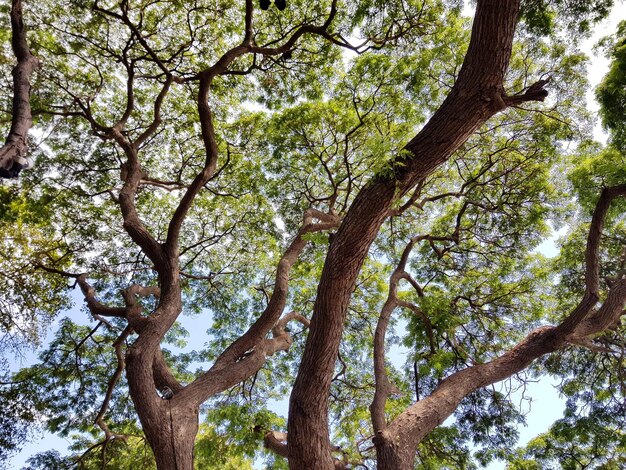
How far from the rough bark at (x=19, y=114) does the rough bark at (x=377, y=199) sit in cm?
230

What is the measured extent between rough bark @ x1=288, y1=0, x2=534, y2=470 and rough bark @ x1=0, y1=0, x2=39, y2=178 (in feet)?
7.56

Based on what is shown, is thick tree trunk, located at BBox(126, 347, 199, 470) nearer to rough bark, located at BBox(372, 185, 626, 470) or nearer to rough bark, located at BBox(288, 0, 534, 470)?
rough bark, located at BBox(288, 0, 534, 470)

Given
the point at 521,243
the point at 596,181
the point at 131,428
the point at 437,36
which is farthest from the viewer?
the point at 131,428

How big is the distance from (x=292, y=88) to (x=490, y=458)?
23.5 ft

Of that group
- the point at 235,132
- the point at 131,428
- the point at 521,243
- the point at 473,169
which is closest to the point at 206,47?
the point at 235,132

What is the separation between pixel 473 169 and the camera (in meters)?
7.48

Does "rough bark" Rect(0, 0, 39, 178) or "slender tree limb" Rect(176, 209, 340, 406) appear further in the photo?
"slender tree limb" Rect(176, 209, 340, 406)

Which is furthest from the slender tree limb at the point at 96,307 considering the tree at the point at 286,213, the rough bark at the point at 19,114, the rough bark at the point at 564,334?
the rough bark at the point at 564,334

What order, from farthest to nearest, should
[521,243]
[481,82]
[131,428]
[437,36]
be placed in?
[131,428]
[521,243]
[437,36]
[481,82]

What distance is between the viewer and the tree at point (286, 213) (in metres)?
5.33

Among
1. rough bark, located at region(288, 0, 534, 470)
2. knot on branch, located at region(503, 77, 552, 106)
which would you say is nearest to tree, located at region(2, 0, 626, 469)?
rough bark, located at region(288, 0, 534, 470)

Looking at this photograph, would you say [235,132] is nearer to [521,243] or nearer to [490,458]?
[521,243]

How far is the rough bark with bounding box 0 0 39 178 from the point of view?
8.31 ft

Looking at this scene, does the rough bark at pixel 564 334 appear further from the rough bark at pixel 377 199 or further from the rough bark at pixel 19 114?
the rough bark at pixel 19 114
